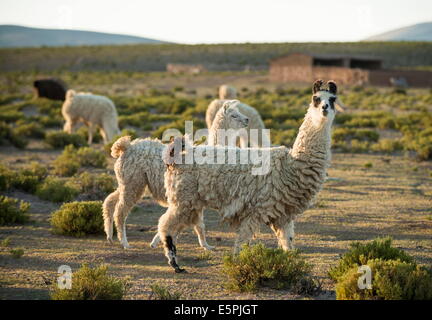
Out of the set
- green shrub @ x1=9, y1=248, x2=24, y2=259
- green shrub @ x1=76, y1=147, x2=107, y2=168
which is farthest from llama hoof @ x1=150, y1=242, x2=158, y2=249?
green shrub @ x1=76, y1=147, x2=107, y2=168

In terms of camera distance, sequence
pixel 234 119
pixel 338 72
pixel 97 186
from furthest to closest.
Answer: pixel 338 72 < pixel 97 186 < pixel 234 119

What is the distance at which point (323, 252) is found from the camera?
7641 mm

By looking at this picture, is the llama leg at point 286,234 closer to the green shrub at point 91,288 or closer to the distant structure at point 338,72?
the green shrub at point 91,288

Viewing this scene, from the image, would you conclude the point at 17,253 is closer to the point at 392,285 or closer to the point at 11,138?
the point at 392,285

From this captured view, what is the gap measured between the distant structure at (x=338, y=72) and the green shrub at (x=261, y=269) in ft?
130

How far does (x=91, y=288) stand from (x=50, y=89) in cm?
2880

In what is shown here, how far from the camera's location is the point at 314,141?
638 centimetres

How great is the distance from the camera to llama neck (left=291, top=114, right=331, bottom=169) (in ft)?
20.7

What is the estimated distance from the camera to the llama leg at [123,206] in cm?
796

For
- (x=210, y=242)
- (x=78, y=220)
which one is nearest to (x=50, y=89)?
(x=78, y=220)

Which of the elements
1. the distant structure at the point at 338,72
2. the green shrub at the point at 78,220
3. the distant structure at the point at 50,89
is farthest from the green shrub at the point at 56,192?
the distant structure at the point at 338,72

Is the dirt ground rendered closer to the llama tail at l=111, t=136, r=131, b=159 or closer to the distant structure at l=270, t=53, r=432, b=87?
the llama tail at l=111, t=136, r=131, b=159

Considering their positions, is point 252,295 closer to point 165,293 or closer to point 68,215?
point 165,293
